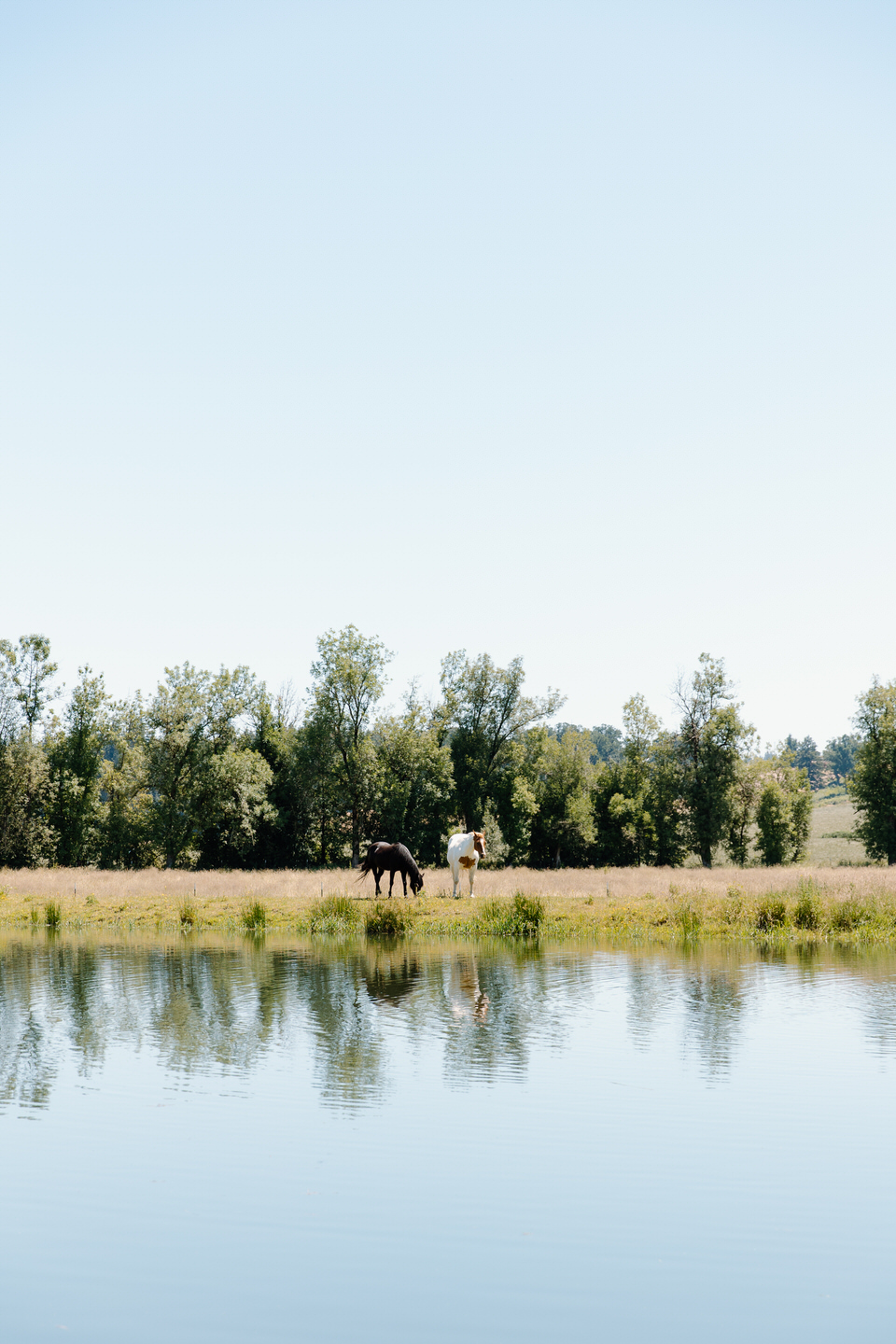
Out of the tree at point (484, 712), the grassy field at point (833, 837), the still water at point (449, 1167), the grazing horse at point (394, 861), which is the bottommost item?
the grassy field at point (833, 837)

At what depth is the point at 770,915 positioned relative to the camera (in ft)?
105

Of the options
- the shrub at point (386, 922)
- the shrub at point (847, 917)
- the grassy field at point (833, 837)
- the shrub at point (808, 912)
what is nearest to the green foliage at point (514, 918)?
the shrub at point (386, 922)

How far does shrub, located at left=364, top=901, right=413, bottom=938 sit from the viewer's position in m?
33.9

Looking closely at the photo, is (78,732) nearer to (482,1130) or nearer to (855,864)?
(855,864)

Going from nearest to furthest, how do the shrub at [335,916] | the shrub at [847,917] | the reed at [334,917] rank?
the shrub at [847,917]
the reed at [334,917]
the shrub at [335,916]

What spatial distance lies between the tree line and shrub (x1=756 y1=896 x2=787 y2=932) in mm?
34551

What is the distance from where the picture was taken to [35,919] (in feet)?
123

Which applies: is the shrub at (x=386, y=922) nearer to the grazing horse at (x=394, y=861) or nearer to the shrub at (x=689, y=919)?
the grazing horse at (x=394, y=861)

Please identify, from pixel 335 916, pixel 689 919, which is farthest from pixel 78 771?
pixel 689 919

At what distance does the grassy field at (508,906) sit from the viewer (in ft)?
105

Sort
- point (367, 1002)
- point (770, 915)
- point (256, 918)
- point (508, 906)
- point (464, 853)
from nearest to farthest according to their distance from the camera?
point (367, 1002) < point (770, 915) < point (508, 906) < point (256, 918) < point (464, 853)

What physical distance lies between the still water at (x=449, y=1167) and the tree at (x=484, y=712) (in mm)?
53456

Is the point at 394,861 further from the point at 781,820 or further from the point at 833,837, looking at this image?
the point at 833,837

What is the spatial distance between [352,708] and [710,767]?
2384 cm
